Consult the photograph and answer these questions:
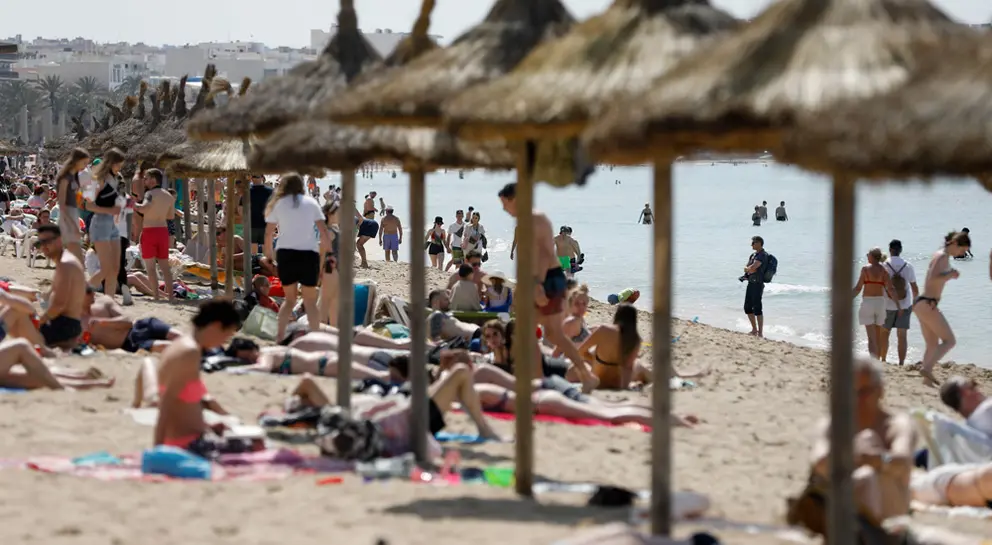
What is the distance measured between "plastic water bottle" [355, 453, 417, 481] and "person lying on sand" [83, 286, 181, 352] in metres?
3.53

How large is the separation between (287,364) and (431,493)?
3471 mm

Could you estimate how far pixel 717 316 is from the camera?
27.9 meters

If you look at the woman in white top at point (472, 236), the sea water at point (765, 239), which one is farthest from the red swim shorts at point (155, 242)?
the woman in white top at point (472, 236)

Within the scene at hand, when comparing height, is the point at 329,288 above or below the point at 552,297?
below

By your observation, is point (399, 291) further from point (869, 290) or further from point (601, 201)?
point (601, 201)

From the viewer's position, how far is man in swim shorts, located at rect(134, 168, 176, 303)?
13.0 metres

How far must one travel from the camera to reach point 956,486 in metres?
6.68

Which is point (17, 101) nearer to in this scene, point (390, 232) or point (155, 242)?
point (390, 232)

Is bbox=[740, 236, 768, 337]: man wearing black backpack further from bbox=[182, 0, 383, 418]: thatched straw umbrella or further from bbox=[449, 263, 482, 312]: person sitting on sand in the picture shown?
bbox=[182, 0, 383, 418]: thatched straw umbrella

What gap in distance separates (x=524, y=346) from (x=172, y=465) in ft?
5.45

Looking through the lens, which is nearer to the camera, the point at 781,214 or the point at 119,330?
the point at 119,330

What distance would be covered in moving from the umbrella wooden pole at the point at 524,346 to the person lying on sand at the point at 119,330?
412 centimetres

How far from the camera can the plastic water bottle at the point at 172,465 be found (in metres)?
6.04

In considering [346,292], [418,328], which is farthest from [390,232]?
[418,328]
